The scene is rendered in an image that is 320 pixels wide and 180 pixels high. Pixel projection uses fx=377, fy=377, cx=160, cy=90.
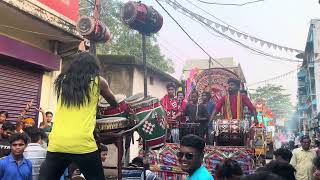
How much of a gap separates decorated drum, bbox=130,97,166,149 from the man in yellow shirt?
4.37 metres

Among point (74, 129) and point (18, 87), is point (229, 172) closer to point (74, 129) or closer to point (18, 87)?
point (74, 129)

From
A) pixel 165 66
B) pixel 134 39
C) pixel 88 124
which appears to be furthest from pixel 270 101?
pixel 88 124

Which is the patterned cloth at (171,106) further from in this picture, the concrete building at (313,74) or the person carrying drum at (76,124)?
the concrete building at (313,74)

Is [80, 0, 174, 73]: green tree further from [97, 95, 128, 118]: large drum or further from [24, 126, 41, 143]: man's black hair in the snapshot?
[97, 95, 128, 118]: large drum

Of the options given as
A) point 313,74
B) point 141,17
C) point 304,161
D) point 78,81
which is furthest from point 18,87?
point 313,74

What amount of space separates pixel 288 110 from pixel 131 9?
2494 inches

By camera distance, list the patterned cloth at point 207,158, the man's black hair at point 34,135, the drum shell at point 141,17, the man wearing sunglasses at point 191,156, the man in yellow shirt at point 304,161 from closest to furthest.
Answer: the man wearing sunglasses at point 191,156, the man's black hair at point 34,135, the patterned cloth at point 207,158, the drum shell at point 141,17, the man in yellow shirt at point 304,161

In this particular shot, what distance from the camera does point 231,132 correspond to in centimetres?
721

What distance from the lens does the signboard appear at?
9791mm

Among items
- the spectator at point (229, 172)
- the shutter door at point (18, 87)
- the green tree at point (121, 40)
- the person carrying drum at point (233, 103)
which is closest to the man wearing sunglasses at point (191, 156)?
the spectator at point (229, 172)

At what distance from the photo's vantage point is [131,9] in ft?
26.2

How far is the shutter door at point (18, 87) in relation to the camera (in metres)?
9.06

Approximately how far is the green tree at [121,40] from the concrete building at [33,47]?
16463 mm

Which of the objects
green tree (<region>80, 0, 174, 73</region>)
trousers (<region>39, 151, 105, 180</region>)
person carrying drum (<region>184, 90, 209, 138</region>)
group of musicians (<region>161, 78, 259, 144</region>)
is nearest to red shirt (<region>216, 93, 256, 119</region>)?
group of musicians (<region>161, 78, 259, 144</region>)
